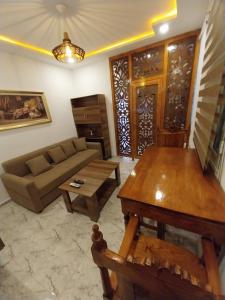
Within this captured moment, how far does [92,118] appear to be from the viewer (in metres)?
3.57

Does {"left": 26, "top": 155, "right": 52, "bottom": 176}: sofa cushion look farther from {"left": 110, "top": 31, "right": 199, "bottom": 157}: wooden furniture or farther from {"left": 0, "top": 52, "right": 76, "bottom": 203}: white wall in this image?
{"left": 110, "top": 31, "right": 199, "bottom": 157}: wooden furniture

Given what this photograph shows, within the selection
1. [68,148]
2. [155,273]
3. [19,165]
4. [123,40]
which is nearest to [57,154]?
[68,148]

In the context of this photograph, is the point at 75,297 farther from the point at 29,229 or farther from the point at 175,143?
the point at 175,143

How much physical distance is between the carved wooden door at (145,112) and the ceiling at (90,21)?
852 millimetres

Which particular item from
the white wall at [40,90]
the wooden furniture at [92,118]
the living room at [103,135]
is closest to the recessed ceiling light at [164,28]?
the living room at [103,135]

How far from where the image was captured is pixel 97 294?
1155mm

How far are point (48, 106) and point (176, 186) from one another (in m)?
3.29

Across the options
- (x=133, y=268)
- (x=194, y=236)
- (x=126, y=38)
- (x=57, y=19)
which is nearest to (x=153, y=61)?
(x=126, y=38)

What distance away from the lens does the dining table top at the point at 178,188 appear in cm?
87

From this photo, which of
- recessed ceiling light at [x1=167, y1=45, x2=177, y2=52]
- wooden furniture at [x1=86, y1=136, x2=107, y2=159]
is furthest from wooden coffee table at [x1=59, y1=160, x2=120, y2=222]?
recessed ceiling light at [x1=167, y1=45, x2=177, y2=52]

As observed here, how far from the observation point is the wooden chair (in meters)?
0.40

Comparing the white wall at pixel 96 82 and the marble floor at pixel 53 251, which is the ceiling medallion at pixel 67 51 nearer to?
the white wall at pixel 96 82

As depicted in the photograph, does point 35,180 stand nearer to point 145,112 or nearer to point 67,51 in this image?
point 67,51

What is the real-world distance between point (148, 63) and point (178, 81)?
2.52ft
